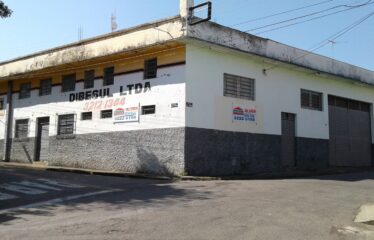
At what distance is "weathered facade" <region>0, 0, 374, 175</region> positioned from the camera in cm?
1931

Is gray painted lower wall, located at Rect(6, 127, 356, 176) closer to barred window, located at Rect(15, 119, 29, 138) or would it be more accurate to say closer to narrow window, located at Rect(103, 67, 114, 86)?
narrow window, located at Rect(103, 67, 114, 86)

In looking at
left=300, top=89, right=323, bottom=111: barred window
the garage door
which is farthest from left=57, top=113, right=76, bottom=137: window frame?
the garage door

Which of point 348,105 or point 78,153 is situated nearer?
point 78,153

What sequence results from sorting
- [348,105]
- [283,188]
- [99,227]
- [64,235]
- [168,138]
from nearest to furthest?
[64,235] < [99,227] < [283,188] < [168,138] < [348,105]

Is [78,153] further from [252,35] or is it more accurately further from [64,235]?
Result: [64,235]

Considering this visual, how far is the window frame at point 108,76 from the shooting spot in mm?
22344

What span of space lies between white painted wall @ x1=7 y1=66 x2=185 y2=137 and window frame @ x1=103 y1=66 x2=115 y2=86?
0.88 ft

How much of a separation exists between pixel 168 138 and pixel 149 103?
6.26 ft

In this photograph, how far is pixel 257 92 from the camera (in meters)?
21.8

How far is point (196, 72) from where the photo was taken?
63.7 ft

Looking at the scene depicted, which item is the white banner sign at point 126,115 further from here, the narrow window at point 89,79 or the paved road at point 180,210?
the paved road at point 180,210

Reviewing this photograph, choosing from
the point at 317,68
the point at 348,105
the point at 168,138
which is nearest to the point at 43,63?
the point at 168,138

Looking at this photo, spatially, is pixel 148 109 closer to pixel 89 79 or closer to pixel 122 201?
pixel 89 79

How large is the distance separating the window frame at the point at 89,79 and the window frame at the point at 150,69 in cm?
384
